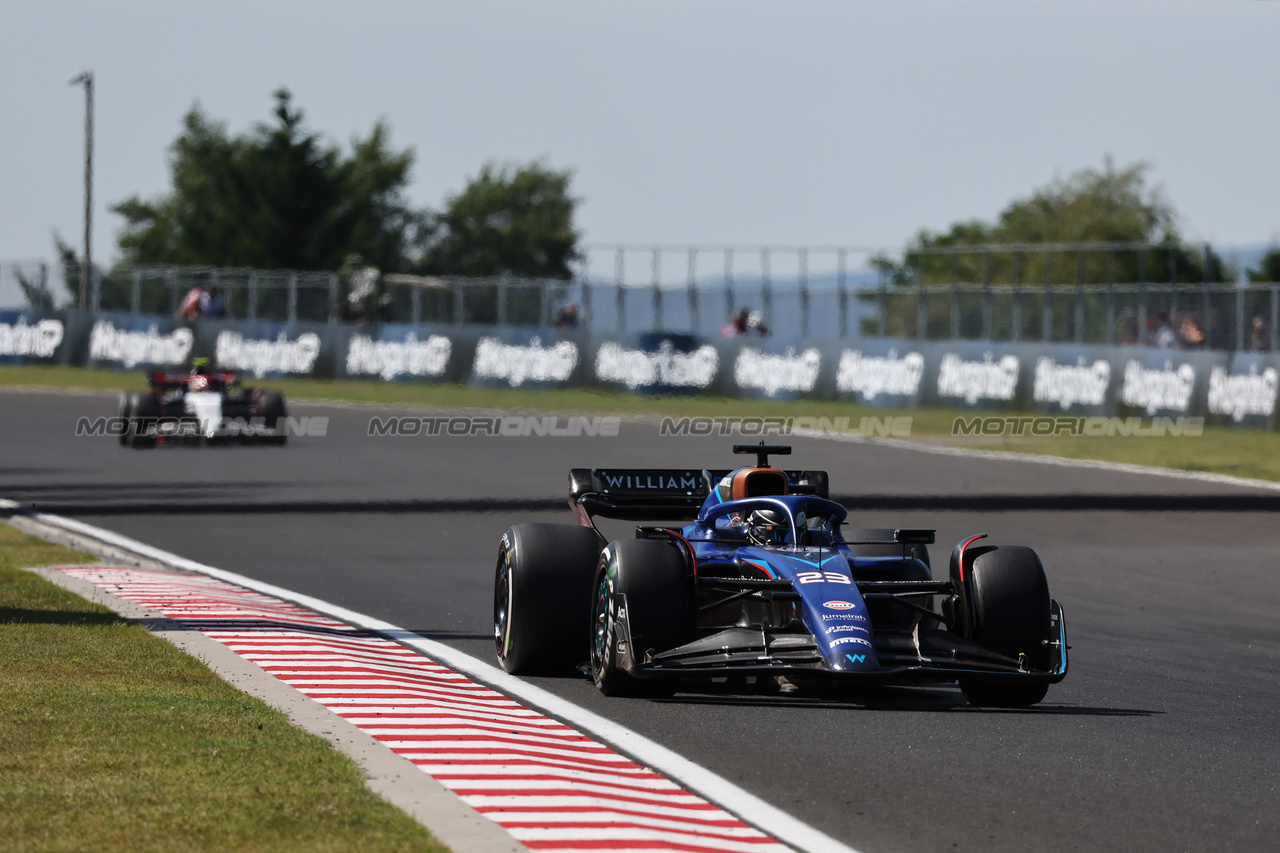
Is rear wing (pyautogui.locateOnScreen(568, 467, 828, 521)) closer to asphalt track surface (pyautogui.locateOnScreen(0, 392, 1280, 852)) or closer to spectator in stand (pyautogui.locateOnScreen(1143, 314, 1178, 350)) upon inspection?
asphalt track surface (pyautogui.locateOnScreen(0, 392, 1280, 852))

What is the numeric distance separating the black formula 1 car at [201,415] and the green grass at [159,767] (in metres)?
15.0

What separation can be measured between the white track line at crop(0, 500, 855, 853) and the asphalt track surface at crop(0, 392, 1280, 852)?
10 cm

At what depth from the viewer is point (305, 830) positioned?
5.12 meters

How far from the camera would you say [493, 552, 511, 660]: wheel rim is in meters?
8.44

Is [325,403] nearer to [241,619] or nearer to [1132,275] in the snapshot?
[241,619]

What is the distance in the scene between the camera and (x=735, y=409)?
1227 inches

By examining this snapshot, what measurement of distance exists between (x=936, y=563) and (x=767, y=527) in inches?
216

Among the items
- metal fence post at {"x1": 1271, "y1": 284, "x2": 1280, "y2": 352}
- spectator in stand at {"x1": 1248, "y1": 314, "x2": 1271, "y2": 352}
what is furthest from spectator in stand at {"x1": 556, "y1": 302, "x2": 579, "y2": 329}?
metal fence post at {"x1": 1271, "y1": 284, "x2": 1280, "y2": 352}

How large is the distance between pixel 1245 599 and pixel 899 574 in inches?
182

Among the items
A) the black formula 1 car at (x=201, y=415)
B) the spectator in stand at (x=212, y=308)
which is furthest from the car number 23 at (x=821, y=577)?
the spectator in stand at (x=212, y=308)

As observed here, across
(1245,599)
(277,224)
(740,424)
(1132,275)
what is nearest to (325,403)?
(740,424)

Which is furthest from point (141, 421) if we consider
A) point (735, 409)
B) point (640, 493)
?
point (640, 493)

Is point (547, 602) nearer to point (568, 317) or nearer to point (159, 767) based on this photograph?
point (159, 767)

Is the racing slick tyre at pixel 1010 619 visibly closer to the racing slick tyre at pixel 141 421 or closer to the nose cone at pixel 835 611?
the nose cone at pixel 835 611
